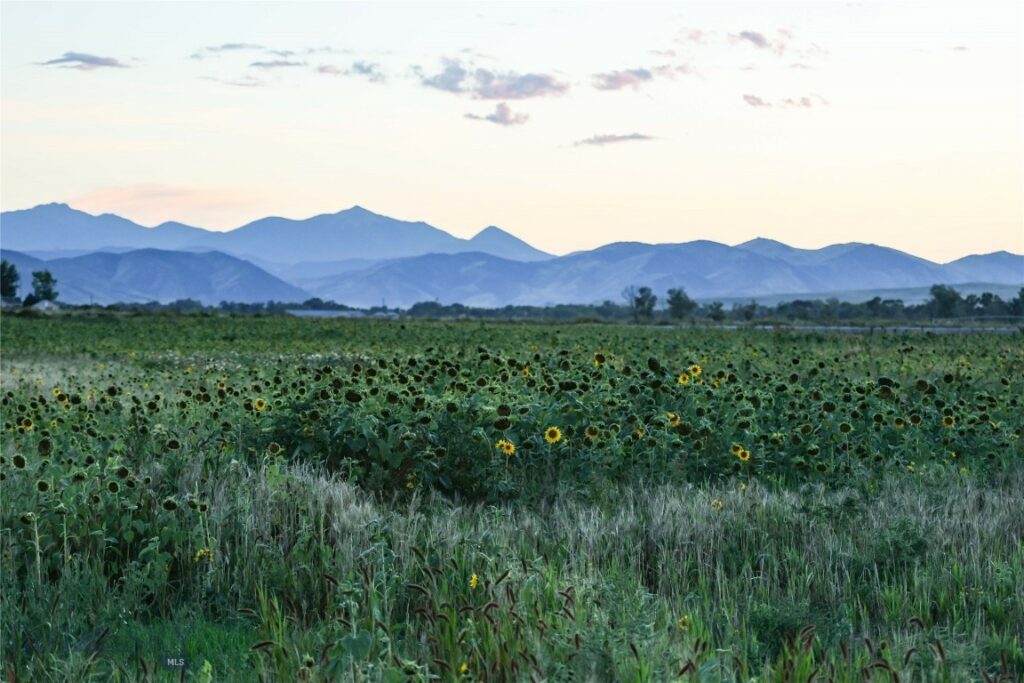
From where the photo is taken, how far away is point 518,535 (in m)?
7.11

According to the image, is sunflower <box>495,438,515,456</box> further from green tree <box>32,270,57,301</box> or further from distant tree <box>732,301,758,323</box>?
green tree <box>32,270,57,301</box>

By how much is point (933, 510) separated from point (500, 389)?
464 cm

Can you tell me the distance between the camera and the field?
498 cm

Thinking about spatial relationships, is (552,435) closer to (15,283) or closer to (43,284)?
(43,284)

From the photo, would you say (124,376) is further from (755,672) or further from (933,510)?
(755,672)

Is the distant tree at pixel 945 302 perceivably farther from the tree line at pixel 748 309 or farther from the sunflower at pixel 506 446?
the sunflower at pixel 506 446

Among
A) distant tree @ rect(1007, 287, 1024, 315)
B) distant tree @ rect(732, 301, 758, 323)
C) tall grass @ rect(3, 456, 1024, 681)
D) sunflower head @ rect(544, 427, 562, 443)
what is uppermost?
distant tree @ rect(1007, 287, 1024, 315)

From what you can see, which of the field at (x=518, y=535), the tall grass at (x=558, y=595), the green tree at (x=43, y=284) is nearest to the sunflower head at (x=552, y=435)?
the field at (x=518, y=535)

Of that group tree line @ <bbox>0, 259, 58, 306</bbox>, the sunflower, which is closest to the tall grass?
the sunflower

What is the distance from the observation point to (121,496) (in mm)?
7137

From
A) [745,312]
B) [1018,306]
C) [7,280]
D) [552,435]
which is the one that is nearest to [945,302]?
[1018,306]

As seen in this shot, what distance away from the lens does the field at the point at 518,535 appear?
4.98 meters

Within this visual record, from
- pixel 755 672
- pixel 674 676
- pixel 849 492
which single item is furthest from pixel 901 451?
pixel 674 676

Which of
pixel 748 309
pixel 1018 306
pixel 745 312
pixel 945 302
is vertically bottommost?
pixel 745 312
